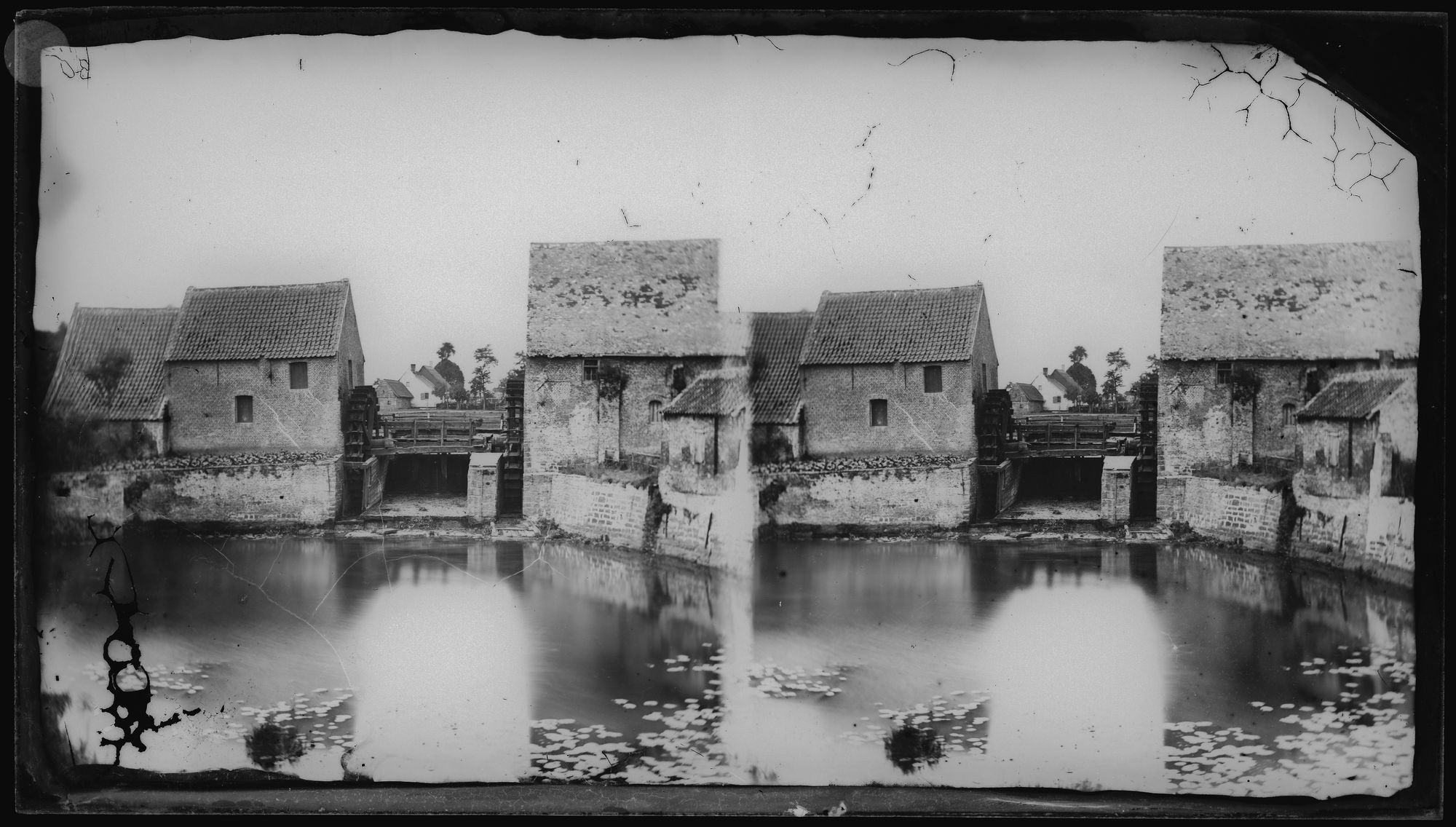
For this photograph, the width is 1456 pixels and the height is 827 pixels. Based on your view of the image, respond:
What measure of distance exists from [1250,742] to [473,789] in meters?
3.46

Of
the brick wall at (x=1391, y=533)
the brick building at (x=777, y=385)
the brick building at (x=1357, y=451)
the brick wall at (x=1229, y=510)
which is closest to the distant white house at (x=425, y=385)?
the brick building at (x=777, y=385)

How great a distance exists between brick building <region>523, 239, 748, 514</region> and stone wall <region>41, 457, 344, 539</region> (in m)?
0.98

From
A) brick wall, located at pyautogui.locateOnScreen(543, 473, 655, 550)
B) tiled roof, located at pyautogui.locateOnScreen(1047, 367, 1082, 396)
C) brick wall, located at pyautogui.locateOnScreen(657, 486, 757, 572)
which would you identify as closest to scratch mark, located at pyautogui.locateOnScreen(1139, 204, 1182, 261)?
tiled roof, located at pyautogui.locateOnScreen(1047, 367, 1082, 396)

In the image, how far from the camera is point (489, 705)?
3748 millimetres

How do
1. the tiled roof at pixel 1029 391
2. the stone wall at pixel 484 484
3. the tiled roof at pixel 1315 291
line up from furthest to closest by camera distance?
the stone wall at pixel 484 484 → the tiled roof at pixel 1029 391 → the tiled roof at pixel 1315 291

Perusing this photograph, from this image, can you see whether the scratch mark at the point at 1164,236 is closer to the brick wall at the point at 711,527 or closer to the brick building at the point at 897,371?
the brick building at the point at 897,371

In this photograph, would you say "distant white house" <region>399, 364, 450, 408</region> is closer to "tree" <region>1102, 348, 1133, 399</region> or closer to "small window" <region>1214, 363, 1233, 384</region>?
"tree" <region>1102, 348, 1133, 399</region>

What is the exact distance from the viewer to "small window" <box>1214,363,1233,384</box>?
3762 mm

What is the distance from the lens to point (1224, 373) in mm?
3766

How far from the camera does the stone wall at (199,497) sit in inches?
150

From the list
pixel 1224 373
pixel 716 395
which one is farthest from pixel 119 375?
pixel 1224 373

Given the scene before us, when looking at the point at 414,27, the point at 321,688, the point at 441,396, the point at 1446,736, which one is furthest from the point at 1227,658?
the point at 414,27

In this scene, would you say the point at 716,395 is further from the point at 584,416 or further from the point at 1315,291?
the point at 1315,291

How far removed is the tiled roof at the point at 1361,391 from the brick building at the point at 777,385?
2.32 m
